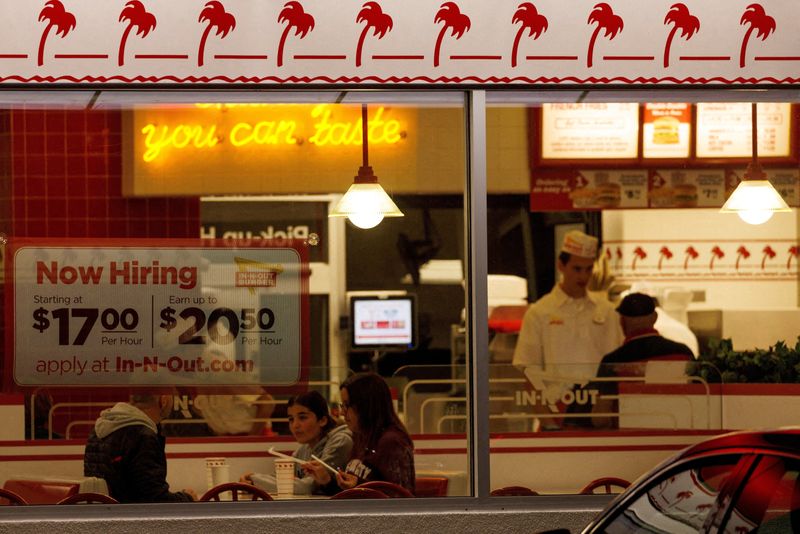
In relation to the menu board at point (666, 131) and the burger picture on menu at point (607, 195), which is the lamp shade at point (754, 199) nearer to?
the menu board at point (666, 131)

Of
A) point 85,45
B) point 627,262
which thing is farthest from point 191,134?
point 627,262

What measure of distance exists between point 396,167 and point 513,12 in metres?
1.34

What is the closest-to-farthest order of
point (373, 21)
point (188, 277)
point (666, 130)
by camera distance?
point (373, 21), point (188, 277), point (666, 130)

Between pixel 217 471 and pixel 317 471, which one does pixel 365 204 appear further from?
pixel 217 471

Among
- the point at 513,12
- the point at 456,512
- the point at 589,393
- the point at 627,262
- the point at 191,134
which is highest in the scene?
the point at 513,12

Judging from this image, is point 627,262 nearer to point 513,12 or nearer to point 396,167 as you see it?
point 396,167

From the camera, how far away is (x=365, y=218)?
7840mm

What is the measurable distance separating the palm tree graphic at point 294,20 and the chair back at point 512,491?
→ 264 cm

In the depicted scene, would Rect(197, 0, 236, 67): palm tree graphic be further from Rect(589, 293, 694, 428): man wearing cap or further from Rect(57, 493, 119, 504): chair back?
Rect(589, 293, 694, 428): man wearing cap

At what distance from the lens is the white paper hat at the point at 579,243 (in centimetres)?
982

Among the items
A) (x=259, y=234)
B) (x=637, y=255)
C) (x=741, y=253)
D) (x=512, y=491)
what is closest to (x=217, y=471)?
(x=259, y=234)

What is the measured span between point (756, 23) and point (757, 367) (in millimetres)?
2253

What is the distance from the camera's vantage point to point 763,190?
7.73m

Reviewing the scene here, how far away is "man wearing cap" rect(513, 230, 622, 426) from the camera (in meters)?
7.78
